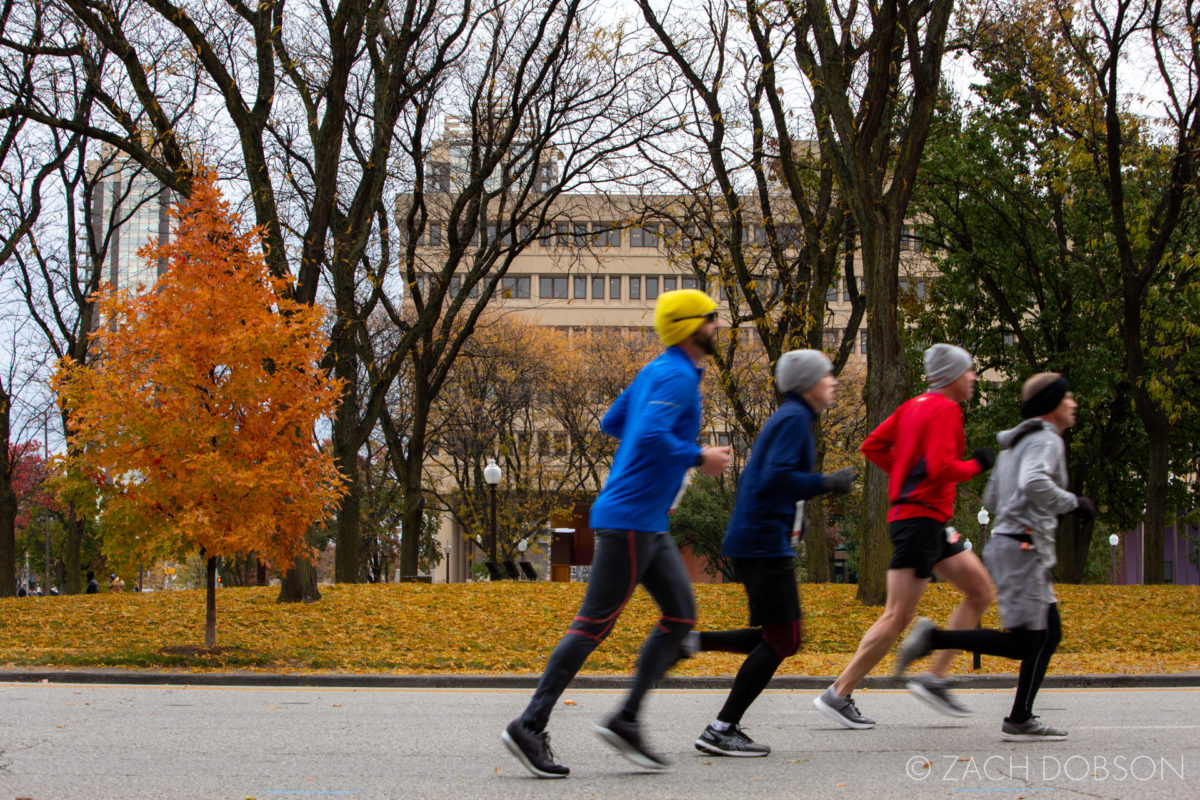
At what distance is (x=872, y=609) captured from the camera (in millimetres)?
14195

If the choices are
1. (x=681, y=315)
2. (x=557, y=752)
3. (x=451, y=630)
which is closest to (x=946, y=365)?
(x=681, y=315)

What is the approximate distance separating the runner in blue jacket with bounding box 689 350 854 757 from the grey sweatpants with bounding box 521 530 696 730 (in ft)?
1.22

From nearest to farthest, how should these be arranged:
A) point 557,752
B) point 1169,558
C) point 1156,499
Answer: point 557,752, point 1156,499, point 1169,558

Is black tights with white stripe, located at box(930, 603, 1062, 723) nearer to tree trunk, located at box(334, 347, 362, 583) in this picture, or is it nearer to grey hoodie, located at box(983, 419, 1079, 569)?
grey hoodie, located at box(983, 419, 1079, 569)

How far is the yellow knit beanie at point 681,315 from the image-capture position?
4.78m

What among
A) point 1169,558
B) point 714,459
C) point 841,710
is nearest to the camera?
point 714,459

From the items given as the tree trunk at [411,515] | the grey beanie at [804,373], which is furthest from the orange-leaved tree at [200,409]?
the tree trunk at [411,515]

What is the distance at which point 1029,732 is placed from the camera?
5547 mm

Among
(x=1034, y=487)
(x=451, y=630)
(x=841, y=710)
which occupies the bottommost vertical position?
(x=451, y=630)

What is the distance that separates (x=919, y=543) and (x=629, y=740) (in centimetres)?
179

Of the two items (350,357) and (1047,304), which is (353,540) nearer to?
(350,357)

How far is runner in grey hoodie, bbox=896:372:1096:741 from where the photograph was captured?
5453mm

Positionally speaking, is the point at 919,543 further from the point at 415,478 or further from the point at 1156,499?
the point at 1156,499

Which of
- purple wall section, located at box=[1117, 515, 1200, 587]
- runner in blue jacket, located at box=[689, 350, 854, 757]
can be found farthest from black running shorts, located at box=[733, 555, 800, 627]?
purple wall section, located at box=[1117, 515, 1200, 587]
